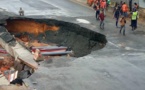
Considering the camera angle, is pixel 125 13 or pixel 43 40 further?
pixel 125 13

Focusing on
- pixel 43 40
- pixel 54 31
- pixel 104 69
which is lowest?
pixel 104 69

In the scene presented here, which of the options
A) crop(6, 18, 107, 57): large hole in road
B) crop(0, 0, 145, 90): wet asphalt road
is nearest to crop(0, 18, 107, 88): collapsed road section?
crop(6, 18, 107, 57): large hole in road

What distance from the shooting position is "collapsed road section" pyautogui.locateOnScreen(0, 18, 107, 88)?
55.4ft

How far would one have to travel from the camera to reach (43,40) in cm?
2105

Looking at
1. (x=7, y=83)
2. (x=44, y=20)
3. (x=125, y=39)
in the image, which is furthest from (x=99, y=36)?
(x=7, y=83)

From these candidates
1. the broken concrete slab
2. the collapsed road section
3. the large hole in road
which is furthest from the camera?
the large hole in road

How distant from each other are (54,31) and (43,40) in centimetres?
96

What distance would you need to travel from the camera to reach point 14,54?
1702 cm

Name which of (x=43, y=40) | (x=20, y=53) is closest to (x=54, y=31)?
(x=43, y=40)

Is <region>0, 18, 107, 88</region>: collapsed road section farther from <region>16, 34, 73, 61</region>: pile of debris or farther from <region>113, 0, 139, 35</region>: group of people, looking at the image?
<region>113, 0, 139, 35</region>: group of people

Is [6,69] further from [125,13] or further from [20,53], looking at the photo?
[125,13]

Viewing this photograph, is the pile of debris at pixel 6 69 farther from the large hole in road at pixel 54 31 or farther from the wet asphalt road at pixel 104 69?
the large hole in road at pixel 54 31

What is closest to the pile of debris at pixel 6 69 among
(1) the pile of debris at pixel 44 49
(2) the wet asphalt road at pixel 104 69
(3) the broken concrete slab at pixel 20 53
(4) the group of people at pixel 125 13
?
(3) the broken concrete slab at pixel 20 53

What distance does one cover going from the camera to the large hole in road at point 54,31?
19750mm
